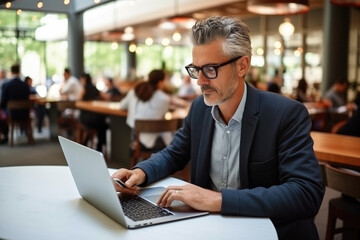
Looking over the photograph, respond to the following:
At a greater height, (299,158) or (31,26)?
(31,26)

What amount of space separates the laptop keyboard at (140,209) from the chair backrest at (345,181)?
1196 millimetres

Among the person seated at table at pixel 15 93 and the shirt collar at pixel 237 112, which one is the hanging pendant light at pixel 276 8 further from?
the person seated at table at pixel 15 93

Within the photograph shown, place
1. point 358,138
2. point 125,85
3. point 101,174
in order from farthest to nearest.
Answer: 1. point 125,85
2. point 358,138
3. point 101,174

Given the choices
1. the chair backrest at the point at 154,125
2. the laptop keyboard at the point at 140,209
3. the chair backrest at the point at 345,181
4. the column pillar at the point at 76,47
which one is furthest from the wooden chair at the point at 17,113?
the laptop keyboard at the point at 140,209

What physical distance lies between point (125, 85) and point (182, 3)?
6246mm

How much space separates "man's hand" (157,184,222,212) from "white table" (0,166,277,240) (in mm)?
37

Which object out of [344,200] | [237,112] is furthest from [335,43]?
[237,112]

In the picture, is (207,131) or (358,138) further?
(358,138)

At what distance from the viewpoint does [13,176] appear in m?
2.02

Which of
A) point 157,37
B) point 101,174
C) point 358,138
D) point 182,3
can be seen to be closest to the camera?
point 101,174

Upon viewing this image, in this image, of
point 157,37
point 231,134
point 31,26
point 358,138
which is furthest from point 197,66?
point 157,37

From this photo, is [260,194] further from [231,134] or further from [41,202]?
[41,202]

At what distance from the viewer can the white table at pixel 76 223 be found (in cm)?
134

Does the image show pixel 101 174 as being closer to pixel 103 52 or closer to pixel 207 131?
pixel 207 131
